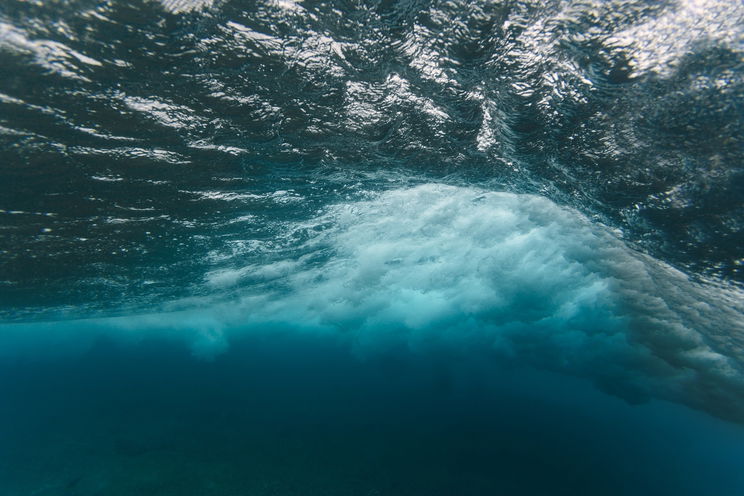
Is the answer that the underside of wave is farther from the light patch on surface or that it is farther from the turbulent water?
the light patch on surface

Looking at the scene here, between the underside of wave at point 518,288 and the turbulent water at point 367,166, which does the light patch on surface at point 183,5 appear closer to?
the turbulent water at point 367,166

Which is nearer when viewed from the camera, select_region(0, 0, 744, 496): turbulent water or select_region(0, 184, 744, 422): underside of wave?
select_region(0, 0, 744, 496): turbulent water

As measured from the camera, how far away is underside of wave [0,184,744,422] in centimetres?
1232

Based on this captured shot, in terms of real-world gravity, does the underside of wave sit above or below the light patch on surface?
below

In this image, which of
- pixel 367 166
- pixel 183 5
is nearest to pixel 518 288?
pixel 367 166

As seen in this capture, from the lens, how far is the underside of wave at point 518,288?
12.3 m

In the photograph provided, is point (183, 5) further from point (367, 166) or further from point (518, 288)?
point (518, 288)

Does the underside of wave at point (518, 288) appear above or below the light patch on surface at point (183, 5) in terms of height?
below

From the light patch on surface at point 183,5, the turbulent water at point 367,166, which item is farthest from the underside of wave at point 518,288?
the light patch on surface at point 183,5

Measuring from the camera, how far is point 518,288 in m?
22.7

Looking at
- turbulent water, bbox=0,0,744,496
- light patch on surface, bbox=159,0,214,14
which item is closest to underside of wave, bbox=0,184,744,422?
turbulent water, bbox=0,0,744,496

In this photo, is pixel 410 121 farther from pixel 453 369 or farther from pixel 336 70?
pixel 453 369

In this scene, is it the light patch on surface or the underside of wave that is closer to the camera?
the light patch on surface

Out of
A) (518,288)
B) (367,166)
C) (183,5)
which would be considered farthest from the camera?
(518,288)
